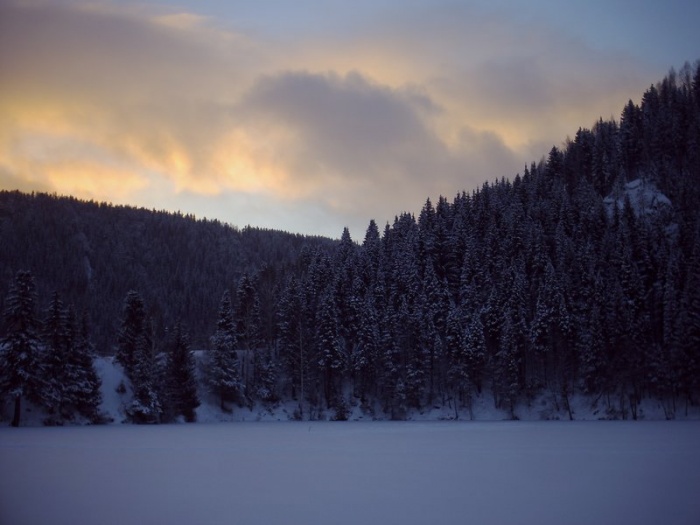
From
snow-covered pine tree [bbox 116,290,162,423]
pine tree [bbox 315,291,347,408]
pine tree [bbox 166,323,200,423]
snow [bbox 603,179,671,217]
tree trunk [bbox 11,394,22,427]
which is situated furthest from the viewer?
snow [bbox 603,179,671,217]

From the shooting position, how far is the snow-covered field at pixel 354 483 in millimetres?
17188

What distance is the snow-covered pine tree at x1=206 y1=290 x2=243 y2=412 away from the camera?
260ft

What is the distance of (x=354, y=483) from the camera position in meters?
22.9

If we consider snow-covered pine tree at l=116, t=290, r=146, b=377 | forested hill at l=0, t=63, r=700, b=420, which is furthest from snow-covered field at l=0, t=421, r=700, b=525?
forested hill at l=0, t=63, r=700, b=420

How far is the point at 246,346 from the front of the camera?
3629 inches

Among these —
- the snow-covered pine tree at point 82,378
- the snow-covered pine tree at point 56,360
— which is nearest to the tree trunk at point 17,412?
the snow-covered pine tree at point 56,360

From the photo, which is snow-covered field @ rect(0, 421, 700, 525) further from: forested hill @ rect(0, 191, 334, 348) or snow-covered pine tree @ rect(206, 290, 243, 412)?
forested hill @ rect(0, 191, 334, 348)

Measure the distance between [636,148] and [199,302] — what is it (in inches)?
4775

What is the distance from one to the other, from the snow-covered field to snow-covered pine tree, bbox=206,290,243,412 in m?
40.0

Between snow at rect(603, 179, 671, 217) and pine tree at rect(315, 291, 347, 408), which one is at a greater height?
snow at rect(603, 179, 671, 217)

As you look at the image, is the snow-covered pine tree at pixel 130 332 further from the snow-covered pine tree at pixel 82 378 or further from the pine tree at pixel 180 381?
the snow-covered pine tree at pixel 82 378

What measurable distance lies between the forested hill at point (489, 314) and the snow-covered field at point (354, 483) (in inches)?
1498

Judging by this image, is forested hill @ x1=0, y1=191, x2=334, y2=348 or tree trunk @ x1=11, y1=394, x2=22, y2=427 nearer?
tree trunk @ x1=11, y1=394, x2=22, y2=427

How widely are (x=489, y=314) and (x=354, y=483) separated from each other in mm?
66270
